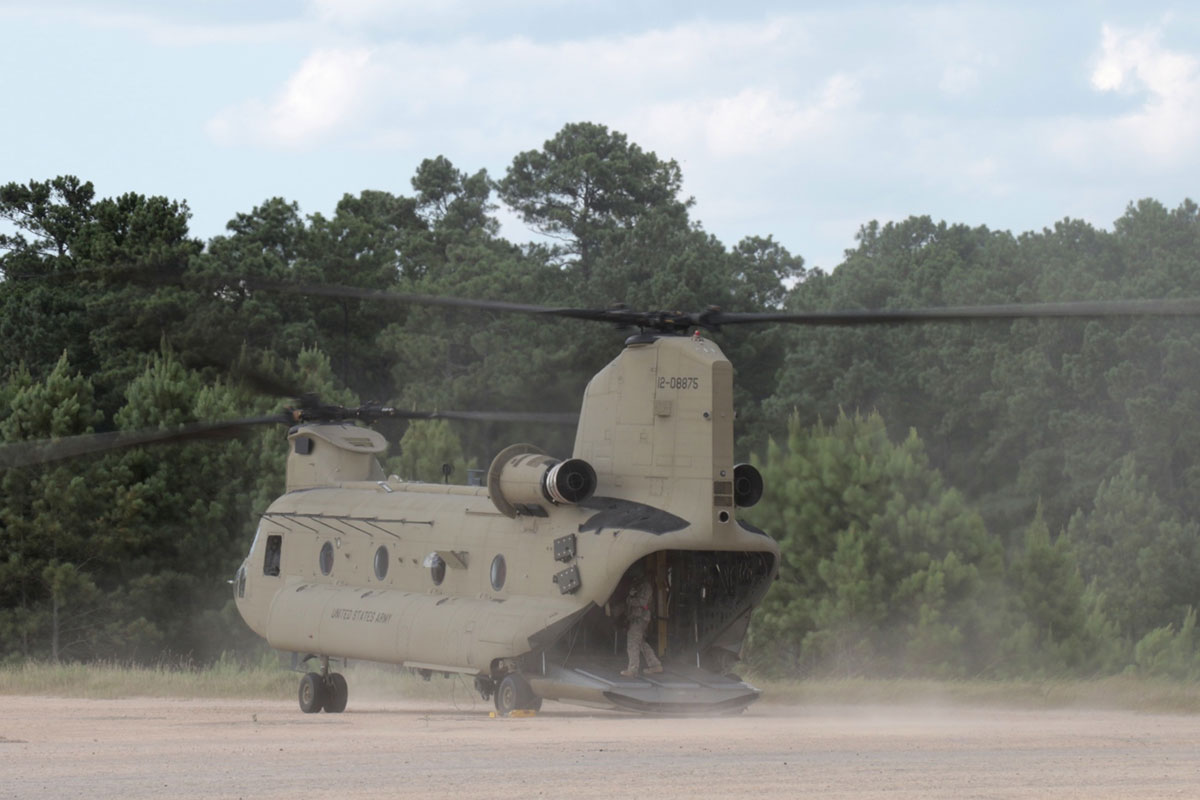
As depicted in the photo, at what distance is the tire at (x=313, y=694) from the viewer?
25.7 meters

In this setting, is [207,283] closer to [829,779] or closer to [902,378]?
[829,779]

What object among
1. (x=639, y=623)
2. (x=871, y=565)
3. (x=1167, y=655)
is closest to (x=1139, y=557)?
(x=1167, y=655)

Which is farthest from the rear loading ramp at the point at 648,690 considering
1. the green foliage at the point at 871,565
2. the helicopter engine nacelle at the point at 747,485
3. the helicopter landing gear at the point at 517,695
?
the green foliage at the point at 871,565

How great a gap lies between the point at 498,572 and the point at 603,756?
25.0ft

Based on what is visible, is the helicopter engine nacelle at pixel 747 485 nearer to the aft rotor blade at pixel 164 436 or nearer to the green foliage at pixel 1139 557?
the aft rotor blade at pixel 164 436

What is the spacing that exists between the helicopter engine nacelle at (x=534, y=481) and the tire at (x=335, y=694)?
14.4 feet

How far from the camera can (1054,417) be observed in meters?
61.5

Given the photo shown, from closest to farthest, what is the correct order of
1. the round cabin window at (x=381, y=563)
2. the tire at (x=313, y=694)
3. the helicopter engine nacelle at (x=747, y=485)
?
the helicopter engine nacelle at (x=747, y=485) → the round cabin window at (x=381, y=563) → the tire at (x=313, y=694)

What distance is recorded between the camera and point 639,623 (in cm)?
2222

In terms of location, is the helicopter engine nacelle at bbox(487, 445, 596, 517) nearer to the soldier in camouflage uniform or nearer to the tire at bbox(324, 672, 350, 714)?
the soldier in camouflage uniform

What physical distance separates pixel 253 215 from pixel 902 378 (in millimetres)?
27274

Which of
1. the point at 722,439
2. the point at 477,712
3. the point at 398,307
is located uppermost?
the point at 398,307

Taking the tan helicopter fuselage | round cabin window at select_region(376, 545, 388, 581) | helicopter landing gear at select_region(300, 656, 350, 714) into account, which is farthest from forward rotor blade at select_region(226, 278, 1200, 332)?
helicopter landing gear at select_region(300, 656, 350, 714)

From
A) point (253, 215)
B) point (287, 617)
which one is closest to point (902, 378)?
point (253, 215)
